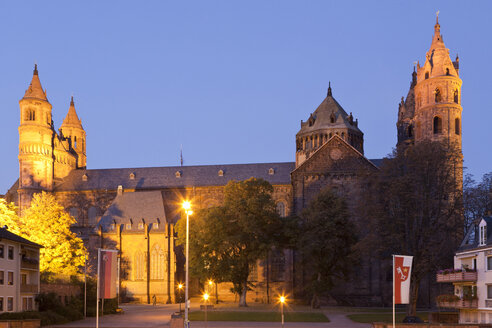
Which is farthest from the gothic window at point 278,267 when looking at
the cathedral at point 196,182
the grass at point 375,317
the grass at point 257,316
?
the grass at point 375,317

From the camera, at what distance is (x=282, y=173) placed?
321 ft

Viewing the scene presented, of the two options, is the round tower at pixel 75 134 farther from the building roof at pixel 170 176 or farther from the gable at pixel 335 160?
the gable at pixel 335 160

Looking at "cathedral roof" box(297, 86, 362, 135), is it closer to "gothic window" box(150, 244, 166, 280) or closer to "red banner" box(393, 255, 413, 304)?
"gothic window" box(150, 244, 166, 280)

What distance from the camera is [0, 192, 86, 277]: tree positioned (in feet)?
239

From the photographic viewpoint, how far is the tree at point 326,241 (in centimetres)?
7256

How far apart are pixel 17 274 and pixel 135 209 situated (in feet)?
121

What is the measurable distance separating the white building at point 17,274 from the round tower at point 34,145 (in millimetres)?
40654

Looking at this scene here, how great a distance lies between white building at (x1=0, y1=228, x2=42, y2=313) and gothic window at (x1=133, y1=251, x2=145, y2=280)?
1109 inches

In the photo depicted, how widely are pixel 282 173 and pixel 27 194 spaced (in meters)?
41.6

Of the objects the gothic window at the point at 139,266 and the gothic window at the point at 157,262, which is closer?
the gothic window at the point at 157,262

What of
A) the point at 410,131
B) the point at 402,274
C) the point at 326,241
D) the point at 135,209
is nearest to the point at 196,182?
the point at 135,209

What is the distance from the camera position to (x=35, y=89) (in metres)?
101

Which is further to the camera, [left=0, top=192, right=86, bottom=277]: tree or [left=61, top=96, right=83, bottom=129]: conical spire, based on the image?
[left=61, top=96, right=83, bottom=129]: conical spire

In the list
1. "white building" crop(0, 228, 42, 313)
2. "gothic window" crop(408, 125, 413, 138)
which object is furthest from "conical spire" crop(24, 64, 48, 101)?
"gothic window" crop(408, 125, 413, 138)
